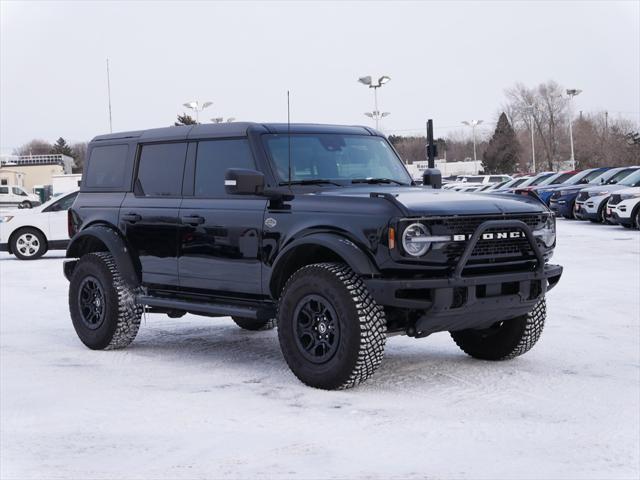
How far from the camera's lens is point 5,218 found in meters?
22.4

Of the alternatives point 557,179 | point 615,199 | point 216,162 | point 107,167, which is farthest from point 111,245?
point 557,179

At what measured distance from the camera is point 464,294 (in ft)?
23.6

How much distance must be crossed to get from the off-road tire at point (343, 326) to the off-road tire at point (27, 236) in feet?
51.6

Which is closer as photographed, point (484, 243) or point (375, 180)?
point (484, 243)

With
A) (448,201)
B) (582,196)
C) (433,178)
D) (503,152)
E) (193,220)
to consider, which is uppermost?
(503,152)

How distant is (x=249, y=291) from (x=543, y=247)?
2.30 metres

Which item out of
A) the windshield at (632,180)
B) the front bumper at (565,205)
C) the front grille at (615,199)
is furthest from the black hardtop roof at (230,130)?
the front bumper at (565,205)

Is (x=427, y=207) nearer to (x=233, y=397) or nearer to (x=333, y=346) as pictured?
(x=333, y=346)

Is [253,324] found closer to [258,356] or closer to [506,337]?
[258,356]

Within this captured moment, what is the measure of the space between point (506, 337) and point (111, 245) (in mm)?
3616

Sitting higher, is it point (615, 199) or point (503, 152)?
point (503, 152)

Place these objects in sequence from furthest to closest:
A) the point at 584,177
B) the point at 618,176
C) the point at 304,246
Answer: the point at 584,177
the point at 618,176
the point at 304,246

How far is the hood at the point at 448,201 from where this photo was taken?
23.5 ft

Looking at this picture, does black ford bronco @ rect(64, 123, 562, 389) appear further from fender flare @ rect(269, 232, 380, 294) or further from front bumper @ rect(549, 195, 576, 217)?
front bumper @ rect(549, 195, 576, 217)
